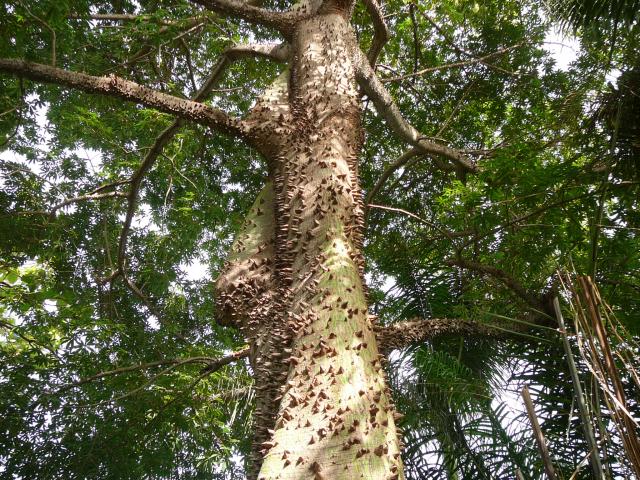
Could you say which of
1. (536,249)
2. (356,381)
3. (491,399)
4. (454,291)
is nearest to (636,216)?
(536,249)

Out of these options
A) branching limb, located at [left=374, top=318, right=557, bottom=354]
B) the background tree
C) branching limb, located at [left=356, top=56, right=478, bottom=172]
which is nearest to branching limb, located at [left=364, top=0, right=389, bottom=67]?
the background tree

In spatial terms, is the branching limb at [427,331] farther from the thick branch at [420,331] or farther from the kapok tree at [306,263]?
the kapok tree at [306,263]

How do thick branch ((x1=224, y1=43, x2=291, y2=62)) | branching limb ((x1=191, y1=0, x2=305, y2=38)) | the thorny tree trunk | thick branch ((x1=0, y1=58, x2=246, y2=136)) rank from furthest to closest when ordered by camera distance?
thick branch ((x1=224, y1=43, x2=291, y2=62))
branching limb ((x1=191, y1=0, x2=305, y2=38))
thick branch ((x1=0, y1=58, x2=246, y2=136))
the thorny tree trunk

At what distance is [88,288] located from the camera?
19.8ft

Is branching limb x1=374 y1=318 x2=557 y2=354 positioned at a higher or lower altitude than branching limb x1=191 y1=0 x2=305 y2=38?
lower

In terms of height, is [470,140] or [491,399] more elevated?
[470,140]

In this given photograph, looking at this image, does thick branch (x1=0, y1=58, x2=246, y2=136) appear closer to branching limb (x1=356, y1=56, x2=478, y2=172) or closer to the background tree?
Answer: the background tree

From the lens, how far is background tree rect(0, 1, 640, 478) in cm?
240

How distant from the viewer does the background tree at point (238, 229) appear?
2400 mm

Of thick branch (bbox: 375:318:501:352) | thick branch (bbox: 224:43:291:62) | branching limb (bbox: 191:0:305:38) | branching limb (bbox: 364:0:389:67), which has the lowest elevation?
thick branch (bbox: 375:318:501:352)

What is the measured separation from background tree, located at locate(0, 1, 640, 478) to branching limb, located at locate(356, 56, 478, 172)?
6cm

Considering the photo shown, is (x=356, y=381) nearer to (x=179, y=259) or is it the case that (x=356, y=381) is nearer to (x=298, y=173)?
(x=298, y=173)

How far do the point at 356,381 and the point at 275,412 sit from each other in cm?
47

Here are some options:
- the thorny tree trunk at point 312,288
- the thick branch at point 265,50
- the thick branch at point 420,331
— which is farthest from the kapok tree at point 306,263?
the thick branch at point 265,50
